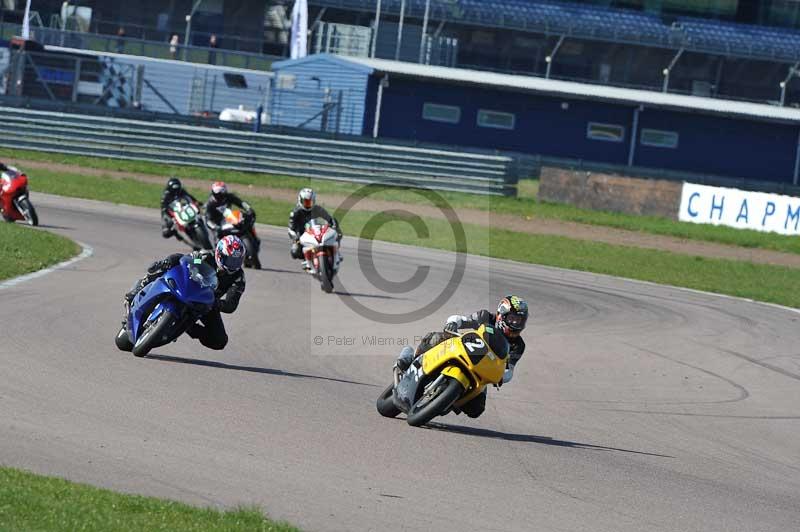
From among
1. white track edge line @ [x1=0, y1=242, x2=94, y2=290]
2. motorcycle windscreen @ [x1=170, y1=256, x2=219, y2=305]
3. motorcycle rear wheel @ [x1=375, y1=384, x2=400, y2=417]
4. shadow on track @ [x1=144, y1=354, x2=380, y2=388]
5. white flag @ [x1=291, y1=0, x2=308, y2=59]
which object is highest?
white flag @ [x1=291, y1=0, x2=308, y2=59]

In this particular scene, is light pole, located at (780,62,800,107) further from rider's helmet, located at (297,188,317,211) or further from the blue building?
rider's helmet, located at (297,188,317,211)

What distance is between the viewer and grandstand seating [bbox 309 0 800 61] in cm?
5516

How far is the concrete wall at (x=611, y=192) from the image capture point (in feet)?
110

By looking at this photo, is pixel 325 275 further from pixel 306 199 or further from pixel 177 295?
pixel 177 295

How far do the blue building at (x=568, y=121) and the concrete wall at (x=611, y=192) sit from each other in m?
11.6

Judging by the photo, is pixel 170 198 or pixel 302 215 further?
pixel 170 198

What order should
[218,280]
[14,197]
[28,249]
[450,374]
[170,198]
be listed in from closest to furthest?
[450,374]
[218,280]
[28,249]
[14,197]
[170,198]

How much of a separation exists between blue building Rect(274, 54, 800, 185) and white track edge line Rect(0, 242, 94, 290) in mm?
26595

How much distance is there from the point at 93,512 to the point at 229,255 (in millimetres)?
5389

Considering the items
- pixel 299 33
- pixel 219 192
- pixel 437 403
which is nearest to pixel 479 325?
pixel 437 403

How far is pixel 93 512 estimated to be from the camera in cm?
605

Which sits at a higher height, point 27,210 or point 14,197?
point 14,197

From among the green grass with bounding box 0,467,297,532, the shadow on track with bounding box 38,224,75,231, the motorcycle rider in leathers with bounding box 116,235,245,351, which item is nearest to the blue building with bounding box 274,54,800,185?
the shadow on track with bounding box 38,224,75,231

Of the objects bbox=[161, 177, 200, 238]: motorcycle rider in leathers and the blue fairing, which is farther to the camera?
bbox=[161, 177, 200, 238]: motorcycle rider in leathers
